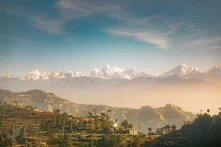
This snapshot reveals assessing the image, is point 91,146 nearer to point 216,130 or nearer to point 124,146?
point 124,146

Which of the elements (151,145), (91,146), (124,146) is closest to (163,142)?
(151,145)

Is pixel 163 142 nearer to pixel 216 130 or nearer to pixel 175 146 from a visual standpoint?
pixel 175 146

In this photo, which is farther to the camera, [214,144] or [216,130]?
[216,130]

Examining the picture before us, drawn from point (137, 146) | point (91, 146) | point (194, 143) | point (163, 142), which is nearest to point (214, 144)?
point (194, 143)

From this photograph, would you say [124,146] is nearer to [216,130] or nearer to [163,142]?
[163,142]

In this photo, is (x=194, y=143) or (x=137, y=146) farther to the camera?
(x=137, y=146)

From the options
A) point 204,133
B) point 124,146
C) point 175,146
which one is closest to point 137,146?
point 124,146

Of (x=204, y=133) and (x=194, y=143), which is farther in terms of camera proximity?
(x=204, y=133)
